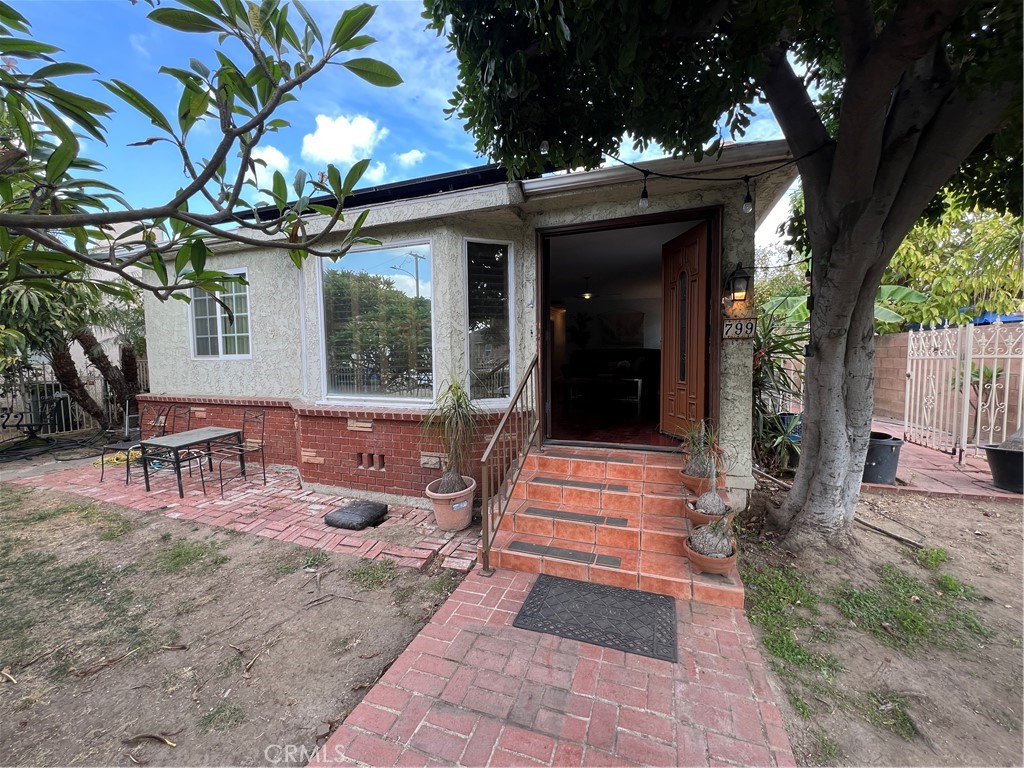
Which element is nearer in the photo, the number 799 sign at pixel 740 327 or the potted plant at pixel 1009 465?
the number 799 sign at pixel 740 327

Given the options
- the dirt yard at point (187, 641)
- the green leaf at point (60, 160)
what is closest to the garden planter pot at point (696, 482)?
the dirt yard at point (187, 641)

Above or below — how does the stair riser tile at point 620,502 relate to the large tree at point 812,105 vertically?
below

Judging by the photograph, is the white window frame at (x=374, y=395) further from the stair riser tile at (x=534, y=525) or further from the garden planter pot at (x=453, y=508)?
the stair riser tile at (x=534, y=525)

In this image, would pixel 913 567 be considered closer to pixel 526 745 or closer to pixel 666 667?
pixel 666 667

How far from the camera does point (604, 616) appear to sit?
2.76 meters

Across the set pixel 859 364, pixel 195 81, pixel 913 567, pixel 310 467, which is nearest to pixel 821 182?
pixel 859 364

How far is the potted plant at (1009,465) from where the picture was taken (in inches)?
182

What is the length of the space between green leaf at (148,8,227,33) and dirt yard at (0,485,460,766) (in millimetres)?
2795

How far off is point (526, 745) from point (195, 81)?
2.86 metres

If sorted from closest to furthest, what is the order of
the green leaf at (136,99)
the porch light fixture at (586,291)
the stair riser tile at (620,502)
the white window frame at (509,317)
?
the green leaf at (136,99) → the stair riser tile at (620,502) → the white window frame at (509,317) → the porch light fixture at (586,291)

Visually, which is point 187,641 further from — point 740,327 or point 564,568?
point 740,327

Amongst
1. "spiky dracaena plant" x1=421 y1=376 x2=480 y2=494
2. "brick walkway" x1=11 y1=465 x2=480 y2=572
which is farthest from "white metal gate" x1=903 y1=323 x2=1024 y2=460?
"brick walkway" x1=11 y1=465 x2=480 y2=572

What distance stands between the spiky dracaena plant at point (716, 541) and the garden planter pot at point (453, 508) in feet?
7.08

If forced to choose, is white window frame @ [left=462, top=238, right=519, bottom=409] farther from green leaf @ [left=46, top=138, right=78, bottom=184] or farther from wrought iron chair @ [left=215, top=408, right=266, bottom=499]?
wrought iron chair @ [left=215, top=408, right=266, bottom=499]
